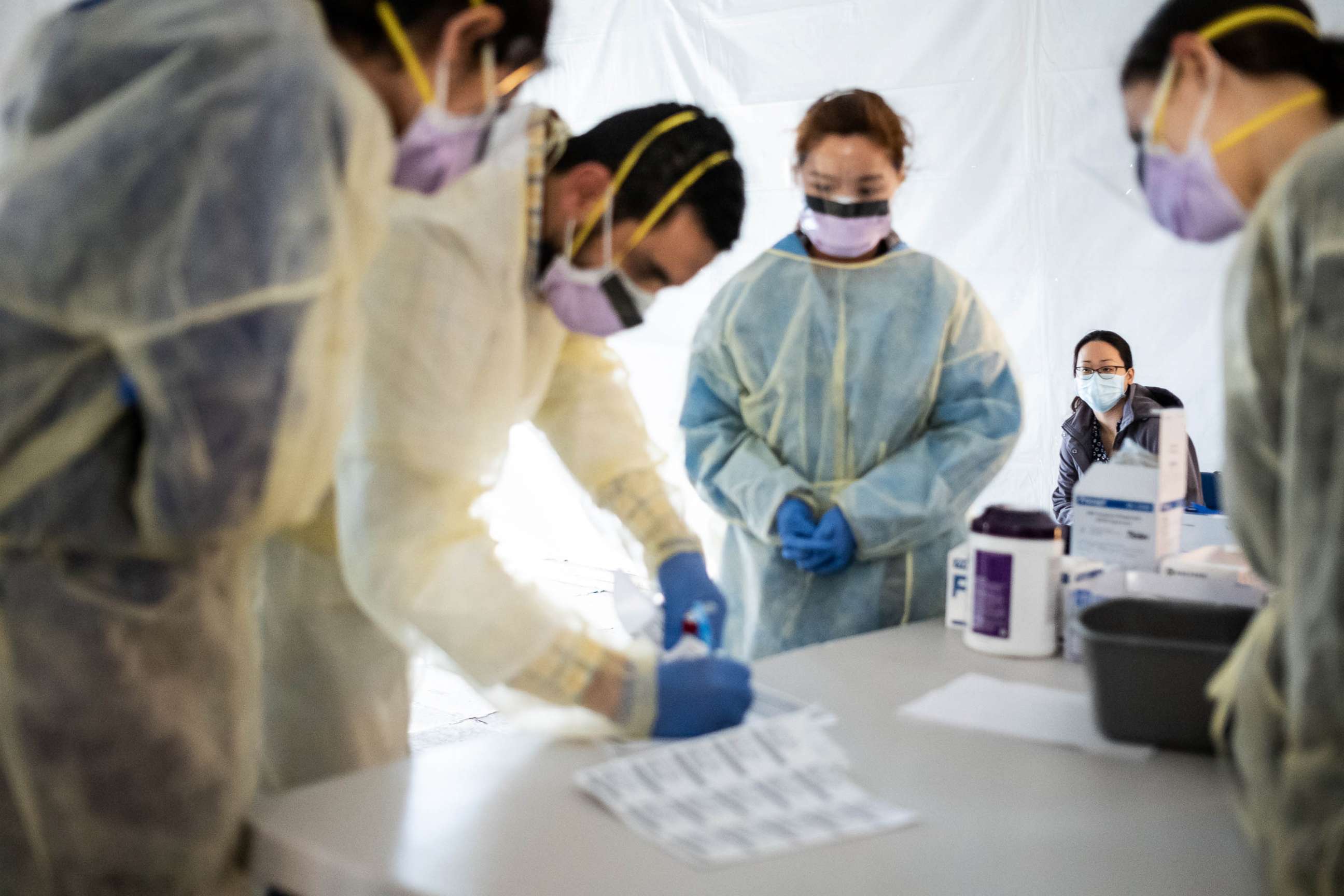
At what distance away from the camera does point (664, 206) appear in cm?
145

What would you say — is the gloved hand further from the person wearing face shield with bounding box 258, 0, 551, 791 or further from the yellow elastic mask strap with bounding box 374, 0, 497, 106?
the yellow elastic mask strap with bounding box 374, 0, 497, 106

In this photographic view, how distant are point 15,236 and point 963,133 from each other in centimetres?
295

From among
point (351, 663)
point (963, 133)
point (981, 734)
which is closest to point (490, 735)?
point (351, 663)

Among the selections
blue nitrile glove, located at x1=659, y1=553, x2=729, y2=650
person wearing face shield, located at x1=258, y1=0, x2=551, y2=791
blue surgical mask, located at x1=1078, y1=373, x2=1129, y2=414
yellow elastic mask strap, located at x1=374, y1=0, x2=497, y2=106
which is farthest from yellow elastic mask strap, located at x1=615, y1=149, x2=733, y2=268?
blue surgical mask, located at x1=1078, y1=373, x2=1129, y2=414

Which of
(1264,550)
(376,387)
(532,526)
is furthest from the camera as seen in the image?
(532,526)

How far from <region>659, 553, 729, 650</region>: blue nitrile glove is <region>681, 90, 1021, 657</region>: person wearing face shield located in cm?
33

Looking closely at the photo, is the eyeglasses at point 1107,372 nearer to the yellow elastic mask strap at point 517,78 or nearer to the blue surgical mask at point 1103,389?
the blue surgical mask at point 1103,389

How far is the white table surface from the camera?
38.0 inches

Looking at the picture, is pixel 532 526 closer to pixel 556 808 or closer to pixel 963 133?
pixel 963 133

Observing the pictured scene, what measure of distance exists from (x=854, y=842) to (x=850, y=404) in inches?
45.2

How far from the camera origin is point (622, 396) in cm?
180

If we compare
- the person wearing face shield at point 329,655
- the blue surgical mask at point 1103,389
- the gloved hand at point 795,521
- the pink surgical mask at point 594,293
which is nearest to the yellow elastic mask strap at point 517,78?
the person wearing face shield at point 329,655

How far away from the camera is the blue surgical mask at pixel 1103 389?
3.19 metres

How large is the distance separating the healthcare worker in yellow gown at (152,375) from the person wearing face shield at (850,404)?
1176 millimetres
